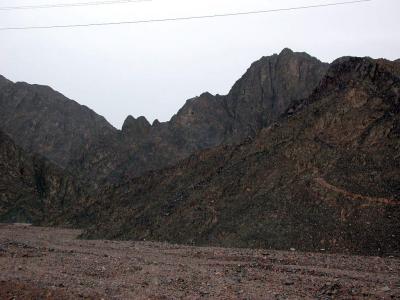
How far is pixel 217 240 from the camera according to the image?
93.9 ft

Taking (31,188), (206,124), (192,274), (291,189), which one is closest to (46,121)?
(206,124)

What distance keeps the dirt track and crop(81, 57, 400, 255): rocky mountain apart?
8.45 ft

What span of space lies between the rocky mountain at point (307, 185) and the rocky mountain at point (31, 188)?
20.4 m

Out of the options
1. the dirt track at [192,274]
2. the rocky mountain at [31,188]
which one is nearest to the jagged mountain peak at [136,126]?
the rocky mountain at [31,188]

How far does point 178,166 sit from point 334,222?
66.3 feet

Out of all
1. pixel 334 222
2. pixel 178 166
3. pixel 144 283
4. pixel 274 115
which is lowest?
pixel 144 283

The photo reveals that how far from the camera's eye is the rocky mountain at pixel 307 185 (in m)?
25.9

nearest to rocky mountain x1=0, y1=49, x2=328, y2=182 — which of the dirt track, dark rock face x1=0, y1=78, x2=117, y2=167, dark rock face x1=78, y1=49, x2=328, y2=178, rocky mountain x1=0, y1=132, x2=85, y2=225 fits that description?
dark rock face x1=78, y1=49, x2=328, y2=178

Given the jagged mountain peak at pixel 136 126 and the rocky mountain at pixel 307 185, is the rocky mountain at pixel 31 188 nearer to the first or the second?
the rocky mountain at pixel 307 185

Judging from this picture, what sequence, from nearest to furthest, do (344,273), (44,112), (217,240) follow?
(344,273) < (217,240) < (44,112)

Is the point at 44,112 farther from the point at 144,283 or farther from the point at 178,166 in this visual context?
the point at 144,283

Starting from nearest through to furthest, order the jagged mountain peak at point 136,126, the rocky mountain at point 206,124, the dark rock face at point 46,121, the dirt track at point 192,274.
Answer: the dirt track at point 192,274 < the rocky mountain at point 206,124 < the jagged mountain peak at point 136,126 < the dark rock face at point 46,121

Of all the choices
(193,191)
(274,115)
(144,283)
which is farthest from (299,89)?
(144,283)

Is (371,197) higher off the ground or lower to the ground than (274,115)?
lower
